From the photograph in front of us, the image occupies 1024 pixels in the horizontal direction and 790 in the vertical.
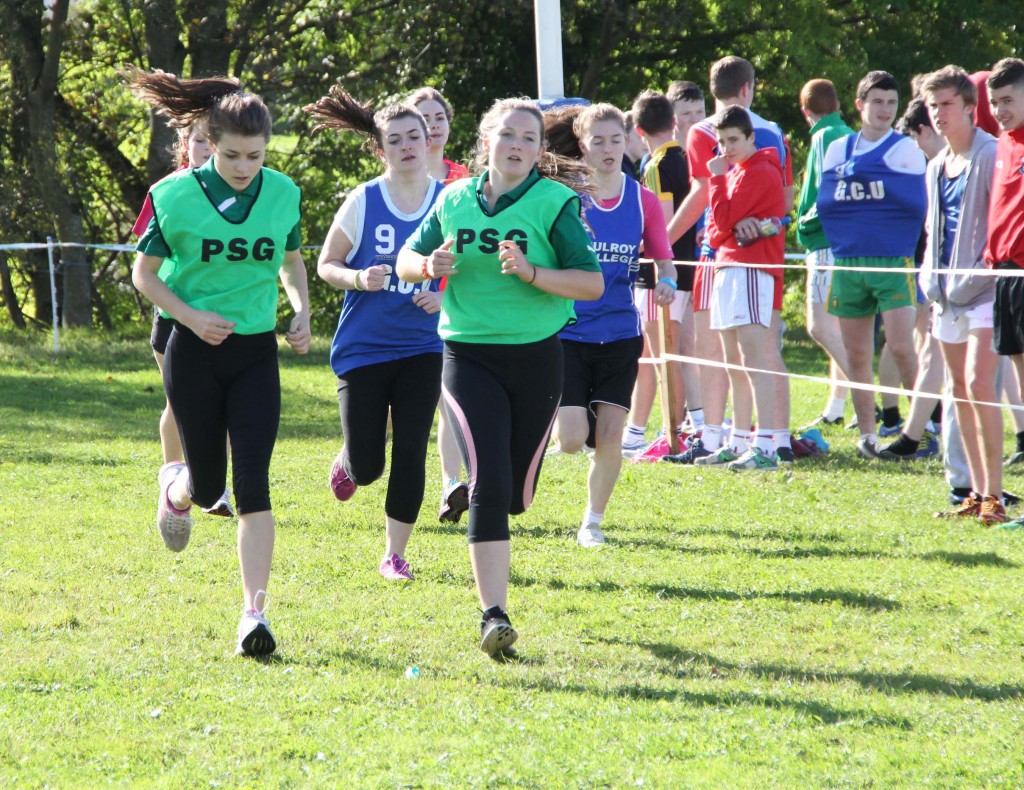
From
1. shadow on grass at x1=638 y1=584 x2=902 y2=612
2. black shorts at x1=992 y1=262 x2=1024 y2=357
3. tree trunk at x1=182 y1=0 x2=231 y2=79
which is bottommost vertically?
shadow on grass at x1=638 y1=584 x2=902 y2=612

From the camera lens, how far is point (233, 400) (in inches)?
203

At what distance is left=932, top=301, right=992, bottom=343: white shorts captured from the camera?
7.05 meters

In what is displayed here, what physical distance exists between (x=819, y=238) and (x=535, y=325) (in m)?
5.53

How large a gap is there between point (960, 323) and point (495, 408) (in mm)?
3307

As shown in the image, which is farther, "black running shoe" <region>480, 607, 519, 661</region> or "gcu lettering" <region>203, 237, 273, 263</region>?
"gcu lettering" <region>203, 237, 273, 263</region>

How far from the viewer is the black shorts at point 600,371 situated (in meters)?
6.61

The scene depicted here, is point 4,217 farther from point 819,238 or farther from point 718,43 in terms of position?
point 819,238

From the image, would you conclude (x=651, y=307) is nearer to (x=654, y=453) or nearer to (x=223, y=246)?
(x=654, y=453)

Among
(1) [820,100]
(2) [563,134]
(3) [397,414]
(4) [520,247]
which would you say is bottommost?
(3) [397,414]

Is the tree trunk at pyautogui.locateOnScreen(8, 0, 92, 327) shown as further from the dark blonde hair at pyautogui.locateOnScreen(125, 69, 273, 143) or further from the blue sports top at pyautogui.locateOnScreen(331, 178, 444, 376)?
the dark blonde hair at pyautogui.locateOnScreen(125, 69, 273, 143)

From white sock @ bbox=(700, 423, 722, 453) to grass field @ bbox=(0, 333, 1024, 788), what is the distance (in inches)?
36.6

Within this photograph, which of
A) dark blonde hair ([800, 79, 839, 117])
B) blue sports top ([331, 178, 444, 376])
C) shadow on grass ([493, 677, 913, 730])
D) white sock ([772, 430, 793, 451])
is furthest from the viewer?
dark blonde hair ([800, 79, 839, 117])

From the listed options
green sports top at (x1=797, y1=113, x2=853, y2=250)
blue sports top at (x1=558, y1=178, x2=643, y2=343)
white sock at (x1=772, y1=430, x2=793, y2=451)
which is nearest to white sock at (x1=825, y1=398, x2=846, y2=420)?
green sports top at (x1=797, y1=113, x2=853, y2=250)

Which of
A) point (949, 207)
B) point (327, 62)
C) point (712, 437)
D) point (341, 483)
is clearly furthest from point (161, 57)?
point (949, 207)
